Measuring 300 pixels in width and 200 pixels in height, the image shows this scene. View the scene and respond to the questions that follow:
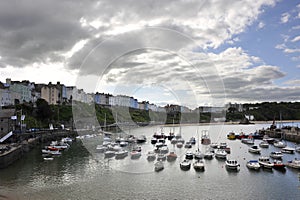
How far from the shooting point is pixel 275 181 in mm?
16031

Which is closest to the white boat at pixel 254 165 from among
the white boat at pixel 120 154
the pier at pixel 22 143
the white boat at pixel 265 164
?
the white boat at pixel 265 164

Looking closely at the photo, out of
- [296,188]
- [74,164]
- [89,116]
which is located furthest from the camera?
[89,116]

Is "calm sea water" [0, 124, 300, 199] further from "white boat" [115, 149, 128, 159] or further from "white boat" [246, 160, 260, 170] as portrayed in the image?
"white boat" [115, 149, 128, 159]

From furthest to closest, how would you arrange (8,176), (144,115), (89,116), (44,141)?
(144,115) < (89,116) < (44,141) < (8,176)

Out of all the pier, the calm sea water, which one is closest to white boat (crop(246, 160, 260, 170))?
the calm sea water

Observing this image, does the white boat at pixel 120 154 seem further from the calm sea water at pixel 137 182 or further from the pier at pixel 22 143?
the pier at pixel 22 143

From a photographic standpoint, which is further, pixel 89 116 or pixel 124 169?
pixel 89 116

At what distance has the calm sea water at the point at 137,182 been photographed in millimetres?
13508

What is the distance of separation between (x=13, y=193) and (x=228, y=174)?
41.9 ft

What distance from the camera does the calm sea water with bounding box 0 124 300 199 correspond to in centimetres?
1351

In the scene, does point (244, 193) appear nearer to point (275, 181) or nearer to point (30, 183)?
point (275, 181)

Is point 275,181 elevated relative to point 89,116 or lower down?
lower down

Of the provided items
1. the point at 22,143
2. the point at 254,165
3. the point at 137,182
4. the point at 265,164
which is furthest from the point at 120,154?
the point at 265,164

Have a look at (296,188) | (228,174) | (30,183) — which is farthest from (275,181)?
(30,183)
